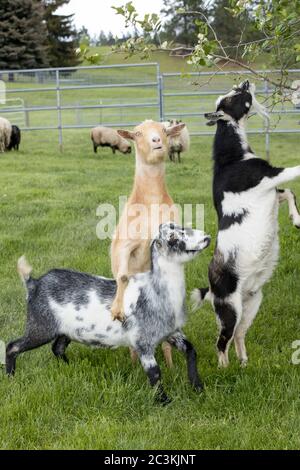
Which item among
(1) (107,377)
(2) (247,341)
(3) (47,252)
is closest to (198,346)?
(2) (247,341)

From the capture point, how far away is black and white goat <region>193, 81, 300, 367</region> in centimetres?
374

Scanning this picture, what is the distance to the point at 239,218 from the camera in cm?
377

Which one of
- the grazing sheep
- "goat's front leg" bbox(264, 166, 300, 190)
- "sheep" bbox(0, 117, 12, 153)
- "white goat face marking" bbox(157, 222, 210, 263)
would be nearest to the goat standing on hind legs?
"white goat face marking" bbox(157, 222, 210, 263)

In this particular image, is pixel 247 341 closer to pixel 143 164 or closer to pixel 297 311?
pixel 297 311

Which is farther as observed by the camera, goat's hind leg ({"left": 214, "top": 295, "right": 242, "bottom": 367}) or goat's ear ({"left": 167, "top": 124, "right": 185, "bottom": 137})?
goat's ear ({"left": 167, "top": 124, "right": 185, "bottom": 137})

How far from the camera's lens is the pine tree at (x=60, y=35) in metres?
48.9

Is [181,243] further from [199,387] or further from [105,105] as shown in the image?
[105,105]

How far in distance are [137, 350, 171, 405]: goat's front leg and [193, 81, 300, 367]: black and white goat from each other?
53 centimetres

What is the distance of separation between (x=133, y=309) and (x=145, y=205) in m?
0.68

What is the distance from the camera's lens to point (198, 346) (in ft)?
14.3

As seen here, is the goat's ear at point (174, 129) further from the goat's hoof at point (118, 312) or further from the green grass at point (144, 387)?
the green grass at point (144, 387)

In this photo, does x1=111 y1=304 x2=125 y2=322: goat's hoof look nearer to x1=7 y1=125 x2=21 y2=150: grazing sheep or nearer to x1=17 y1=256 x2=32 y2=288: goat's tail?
x1=17 y1=256 x2=32 y2=288: goat's tail

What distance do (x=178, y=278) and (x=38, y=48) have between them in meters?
42.1
